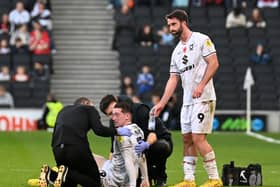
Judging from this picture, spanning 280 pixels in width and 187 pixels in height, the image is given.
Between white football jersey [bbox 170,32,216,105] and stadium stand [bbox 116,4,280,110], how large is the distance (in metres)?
17.2

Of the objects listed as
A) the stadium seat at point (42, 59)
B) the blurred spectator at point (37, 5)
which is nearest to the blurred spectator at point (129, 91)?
the stadium seat at point (42, 59)

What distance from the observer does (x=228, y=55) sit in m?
33.1

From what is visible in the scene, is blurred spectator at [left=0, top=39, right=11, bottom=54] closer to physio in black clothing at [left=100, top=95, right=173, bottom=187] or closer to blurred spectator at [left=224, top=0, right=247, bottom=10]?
blurred spectator at [left=224, top=0, right=247, bottom=10]

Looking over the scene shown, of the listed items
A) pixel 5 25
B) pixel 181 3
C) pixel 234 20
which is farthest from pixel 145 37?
pixel 5 25

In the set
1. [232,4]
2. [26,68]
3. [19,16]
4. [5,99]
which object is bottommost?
[5,99]

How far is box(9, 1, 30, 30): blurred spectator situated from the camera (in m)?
32.9

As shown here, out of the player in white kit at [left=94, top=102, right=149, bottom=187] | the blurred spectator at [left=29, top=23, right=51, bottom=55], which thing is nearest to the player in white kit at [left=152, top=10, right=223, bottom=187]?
the player in white kit at [left=94, top=102, right=149, bottom=187]

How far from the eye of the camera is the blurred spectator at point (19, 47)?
32156mm

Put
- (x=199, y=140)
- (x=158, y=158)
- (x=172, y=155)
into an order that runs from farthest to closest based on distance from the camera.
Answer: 1. (x=172, y=155)
2. (x=158, y=158)
3. (x=199, y=140)

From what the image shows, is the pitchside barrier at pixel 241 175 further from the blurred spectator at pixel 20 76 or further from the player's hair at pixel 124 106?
the blurred spectator at pixel 20 76

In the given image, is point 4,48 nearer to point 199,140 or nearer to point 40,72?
point 40,72

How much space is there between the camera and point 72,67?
3309 centimetres

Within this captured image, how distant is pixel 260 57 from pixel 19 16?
311 inches

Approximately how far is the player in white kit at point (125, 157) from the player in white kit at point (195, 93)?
2.61 feet
